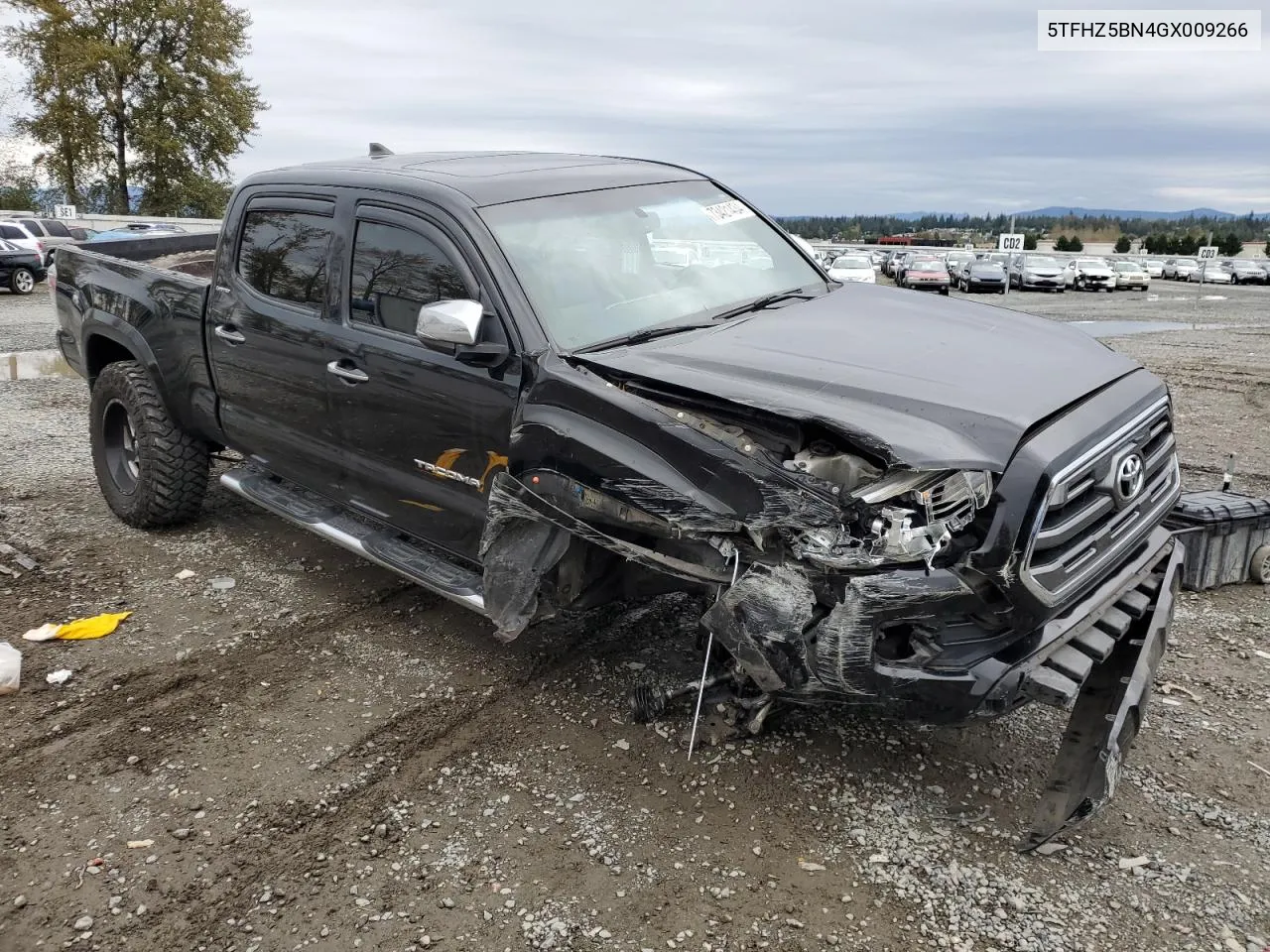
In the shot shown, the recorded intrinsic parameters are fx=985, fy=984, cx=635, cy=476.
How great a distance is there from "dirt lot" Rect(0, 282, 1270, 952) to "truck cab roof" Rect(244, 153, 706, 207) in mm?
1954

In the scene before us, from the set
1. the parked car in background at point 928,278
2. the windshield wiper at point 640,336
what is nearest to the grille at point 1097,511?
the windshield wiper at point 640,336

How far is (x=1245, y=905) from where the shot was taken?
2775 mm

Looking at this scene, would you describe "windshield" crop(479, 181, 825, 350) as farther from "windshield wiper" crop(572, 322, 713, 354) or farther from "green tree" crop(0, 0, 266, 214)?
"green tree" crop(0, 0, 266, 214)

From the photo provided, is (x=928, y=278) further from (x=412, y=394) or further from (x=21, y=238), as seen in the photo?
(x=412, y=394)

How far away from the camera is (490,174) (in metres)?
4.08

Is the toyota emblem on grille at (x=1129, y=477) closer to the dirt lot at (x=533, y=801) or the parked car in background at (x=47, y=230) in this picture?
the dirt lot at (x=533, y=801)

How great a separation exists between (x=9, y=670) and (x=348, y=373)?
1.86 m

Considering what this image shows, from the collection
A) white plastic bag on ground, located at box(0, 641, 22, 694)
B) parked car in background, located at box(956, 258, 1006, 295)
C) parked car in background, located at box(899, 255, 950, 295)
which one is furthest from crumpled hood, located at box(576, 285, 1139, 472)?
parked car in background, located at box(956, 258, 1006, 295)

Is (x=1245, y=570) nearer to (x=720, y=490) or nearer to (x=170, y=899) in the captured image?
(x=720, y=490)

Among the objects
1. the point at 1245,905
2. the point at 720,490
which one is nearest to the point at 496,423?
the point at 720,490

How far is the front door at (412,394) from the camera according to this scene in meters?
3.65

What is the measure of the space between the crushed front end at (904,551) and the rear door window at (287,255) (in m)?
1.66

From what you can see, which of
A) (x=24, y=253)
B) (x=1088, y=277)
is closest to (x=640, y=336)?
(x=24, y=253)

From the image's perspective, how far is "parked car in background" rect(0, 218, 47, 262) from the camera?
22734 mm
